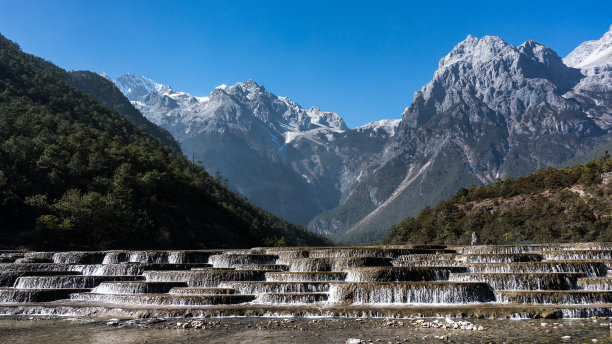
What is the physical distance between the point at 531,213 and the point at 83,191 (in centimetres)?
11809

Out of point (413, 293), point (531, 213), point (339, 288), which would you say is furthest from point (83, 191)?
point (531, 213)

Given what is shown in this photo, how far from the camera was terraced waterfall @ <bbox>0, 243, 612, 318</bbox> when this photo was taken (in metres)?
29.9

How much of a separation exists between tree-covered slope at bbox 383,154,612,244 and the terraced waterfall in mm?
72663

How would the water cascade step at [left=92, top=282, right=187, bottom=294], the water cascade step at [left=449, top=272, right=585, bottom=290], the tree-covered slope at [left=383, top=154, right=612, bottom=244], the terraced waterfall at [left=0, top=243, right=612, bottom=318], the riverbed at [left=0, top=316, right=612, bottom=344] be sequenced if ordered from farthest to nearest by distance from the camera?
the tree-covered slope at [left=383, top=154, right=612, bottom=244], the water cascade step at [left=92, top=282, right=187, bottom=294], the water cascade step at [left=449, top=272, right=585, bottom=290], the terraced waterfall at [left=0, top=243, right=612, bottom=318], the riverbed at [left=0, top=316, right=612, bottom=344]

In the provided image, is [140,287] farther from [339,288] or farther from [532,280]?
[532,280]

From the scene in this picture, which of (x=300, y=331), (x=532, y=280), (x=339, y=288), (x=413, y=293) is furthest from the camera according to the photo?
(x=339, y=288)

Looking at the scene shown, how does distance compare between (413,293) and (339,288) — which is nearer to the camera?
(413,293)

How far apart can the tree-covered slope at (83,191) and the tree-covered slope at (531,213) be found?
6309 cm

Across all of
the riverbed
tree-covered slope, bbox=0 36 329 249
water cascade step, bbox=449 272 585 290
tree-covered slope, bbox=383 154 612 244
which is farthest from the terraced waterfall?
tree-covered slope, bbox=383 154 612 244

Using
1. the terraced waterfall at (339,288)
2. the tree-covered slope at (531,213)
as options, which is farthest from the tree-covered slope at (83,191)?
the tree-covered slope at (531,213)

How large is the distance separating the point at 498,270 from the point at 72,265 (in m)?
43.2

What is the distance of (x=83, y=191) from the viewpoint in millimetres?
93625

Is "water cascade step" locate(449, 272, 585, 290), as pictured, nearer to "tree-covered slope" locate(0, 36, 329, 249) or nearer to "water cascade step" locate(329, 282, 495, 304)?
"water cascade step" locate(329, 282, 495, 304)

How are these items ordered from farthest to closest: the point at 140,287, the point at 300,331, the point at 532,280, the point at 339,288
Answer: the point at 140,287, the point at 339,288, the point at 532,280, the point at 300,331
